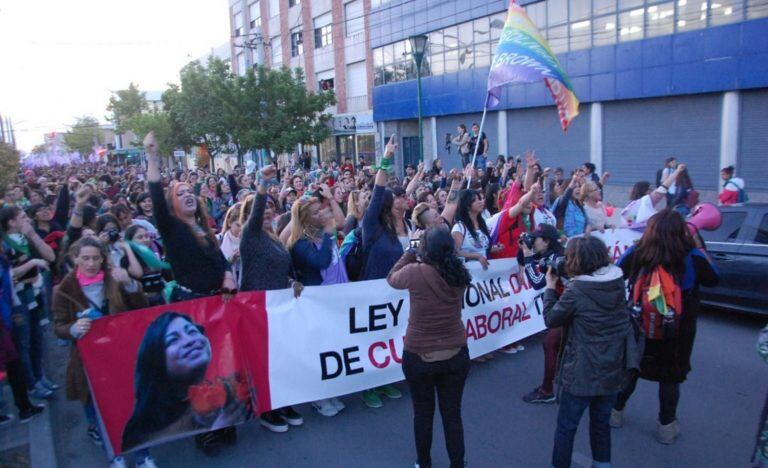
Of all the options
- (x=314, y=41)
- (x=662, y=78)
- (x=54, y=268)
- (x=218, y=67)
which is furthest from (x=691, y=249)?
(x=314, y=41)

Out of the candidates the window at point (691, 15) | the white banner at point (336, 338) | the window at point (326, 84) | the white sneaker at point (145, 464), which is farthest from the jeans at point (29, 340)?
the window at point (326, 84)

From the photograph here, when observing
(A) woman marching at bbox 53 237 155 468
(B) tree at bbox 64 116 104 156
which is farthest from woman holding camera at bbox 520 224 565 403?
(B) tree at bbox 64 116 104 156

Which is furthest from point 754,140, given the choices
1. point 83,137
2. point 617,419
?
point 83,137

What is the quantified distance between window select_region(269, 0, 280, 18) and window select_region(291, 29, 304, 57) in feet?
9.48

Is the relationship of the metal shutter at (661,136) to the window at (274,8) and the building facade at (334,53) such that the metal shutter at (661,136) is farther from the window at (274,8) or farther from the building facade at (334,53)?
the window at (274,8)

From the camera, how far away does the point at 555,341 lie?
4.70 metres

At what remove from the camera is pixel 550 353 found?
4773 mm

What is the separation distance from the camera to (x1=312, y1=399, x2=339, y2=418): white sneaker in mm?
4852

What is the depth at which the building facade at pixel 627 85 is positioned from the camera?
15570 millimetres

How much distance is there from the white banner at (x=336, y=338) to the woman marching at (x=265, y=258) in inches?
5.3

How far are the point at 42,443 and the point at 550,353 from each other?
160 inches

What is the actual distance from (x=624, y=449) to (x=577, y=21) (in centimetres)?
1806

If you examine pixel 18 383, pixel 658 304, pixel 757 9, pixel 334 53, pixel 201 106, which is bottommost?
pixel 18 383

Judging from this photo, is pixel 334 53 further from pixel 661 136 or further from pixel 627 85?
pixel 661 136
